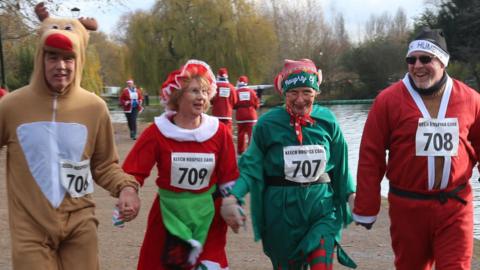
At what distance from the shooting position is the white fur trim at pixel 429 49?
4906mm

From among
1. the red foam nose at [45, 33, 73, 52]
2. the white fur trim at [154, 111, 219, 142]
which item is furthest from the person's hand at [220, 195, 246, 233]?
the red foam nose at [45, 33, 73, 52]

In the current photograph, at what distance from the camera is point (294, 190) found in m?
4.98

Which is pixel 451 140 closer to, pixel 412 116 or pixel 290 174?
pixel 412 116

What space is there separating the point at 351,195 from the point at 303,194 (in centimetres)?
36

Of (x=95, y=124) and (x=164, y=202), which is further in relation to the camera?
(x=164, y=202)

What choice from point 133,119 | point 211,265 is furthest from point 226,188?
point 133,119

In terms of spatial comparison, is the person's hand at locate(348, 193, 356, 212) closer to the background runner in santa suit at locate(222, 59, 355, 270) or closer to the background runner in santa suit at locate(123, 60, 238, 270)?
the background runner in santa suit at locate(222, 59, 355, 270)

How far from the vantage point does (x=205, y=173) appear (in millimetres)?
4980

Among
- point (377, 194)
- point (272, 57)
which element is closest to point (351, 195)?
point (377, 194)

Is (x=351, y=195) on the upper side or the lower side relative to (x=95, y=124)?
lower

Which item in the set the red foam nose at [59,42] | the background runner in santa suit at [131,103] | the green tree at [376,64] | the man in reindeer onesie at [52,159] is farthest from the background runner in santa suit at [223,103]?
the green tree at [376,64]

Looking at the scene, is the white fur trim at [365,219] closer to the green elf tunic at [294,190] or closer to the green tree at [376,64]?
the green elf tunic at [294,190]

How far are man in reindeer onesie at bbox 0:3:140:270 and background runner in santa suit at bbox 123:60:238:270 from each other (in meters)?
0.73

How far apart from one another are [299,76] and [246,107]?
12213 mm
